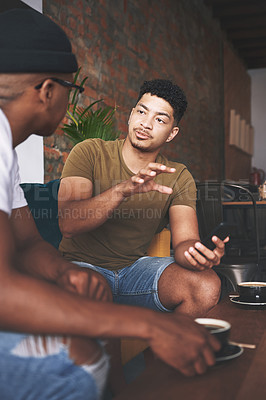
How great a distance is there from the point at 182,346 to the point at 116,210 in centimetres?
115

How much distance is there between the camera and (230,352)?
2.76ft

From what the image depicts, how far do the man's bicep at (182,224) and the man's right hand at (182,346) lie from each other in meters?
1.00

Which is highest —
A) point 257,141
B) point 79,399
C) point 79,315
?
point 257,141

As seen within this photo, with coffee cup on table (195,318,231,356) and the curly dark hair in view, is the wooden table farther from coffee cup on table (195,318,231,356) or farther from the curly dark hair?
the curly dark hair

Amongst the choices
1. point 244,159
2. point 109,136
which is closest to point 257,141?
point 244,159

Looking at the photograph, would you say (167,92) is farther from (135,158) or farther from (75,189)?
(75,189)

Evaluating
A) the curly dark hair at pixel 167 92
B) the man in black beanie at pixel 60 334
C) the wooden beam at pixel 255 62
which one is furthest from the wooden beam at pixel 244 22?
the man in black beanie at pixel 60 334

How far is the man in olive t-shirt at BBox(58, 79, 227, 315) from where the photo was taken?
1.56 metres

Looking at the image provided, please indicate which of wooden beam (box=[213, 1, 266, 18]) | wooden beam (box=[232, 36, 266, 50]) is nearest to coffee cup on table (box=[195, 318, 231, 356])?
Answer: wooden beam (box=[213, 1, 266, 18])

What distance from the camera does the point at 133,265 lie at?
1.75 meters

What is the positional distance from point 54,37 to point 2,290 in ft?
1.72

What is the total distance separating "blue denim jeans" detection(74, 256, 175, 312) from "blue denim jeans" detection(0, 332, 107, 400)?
93 centimetres

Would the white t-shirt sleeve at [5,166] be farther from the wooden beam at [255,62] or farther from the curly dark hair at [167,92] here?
the wooden beam at [255,62]

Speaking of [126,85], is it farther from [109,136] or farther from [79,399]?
[79,399]
